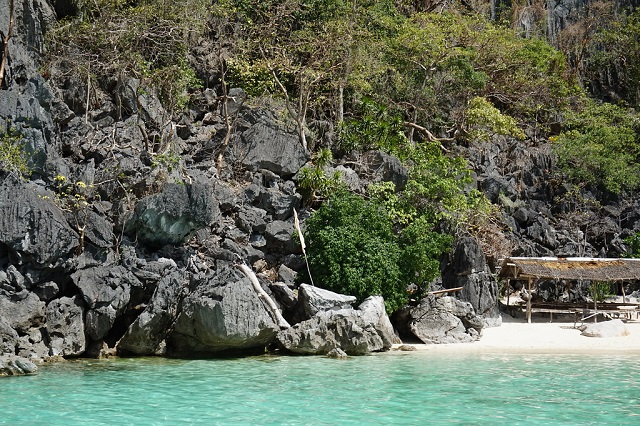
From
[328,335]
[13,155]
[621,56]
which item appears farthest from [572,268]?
[621,56]

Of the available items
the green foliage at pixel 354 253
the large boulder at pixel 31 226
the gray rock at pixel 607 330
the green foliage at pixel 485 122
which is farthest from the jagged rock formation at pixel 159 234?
the green foliage at pixel 485 122

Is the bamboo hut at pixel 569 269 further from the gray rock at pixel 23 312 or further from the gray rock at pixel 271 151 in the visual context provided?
the gray rock at pixel 23 312

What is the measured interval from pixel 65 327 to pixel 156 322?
69.3 inches

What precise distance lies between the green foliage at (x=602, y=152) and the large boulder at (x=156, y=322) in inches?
703

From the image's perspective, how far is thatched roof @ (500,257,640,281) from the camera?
1898cm

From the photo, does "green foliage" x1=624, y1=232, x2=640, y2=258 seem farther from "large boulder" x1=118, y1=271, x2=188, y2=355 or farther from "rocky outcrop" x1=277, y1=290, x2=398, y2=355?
"large boulder" x1=118, y1=271, x2=188, y2=355

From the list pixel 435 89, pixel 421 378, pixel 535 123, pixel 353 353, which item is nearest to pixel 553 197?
pixel 535 123

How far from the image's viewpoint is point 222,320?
13.4 meters

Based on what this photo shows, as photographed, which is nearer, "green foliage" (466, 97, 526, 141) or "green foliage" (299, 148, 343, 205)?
"green foliage" (299, 148, 343, 205)

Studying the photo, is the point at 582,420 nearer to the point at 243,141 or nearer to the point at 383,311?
the point at 383,311

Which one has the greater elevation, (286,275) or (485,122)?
(485,122)

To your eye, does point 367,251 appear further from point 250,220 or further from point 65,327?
point 65,327

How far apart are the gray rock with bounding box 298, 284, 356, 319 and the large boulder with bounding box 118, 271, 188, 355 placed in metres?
2.68

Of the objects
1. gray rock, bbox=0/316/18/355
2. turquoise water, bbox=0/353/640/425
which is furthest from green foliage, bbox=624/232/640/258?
gray rock, bbox=0/316/18/355
